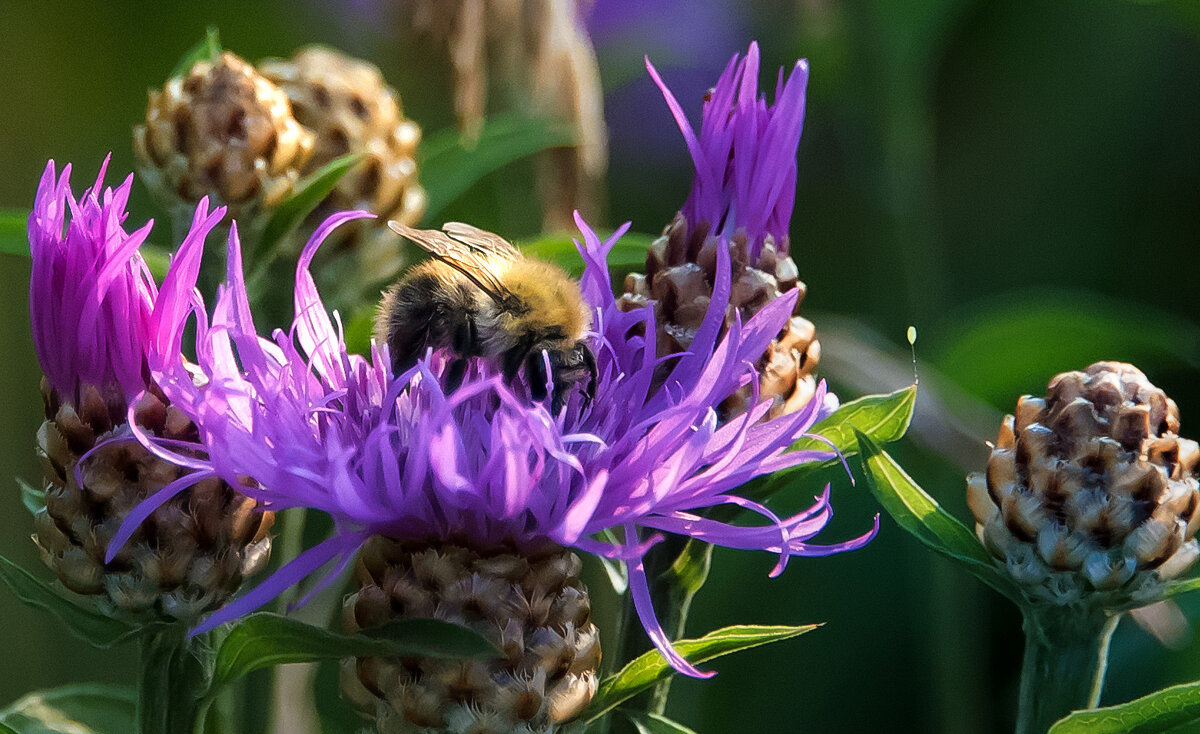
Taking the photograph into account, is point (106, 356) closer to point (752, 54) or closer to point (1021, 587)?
point (752, 54)

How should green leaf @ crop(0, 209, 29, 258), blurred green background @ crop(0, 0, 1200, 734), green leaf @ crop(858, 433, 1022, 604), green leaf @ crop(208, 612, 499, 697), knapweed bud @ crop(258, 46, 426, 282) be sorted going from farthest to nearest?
1. blurred green background @ crop(0, 0, 1200, 734)
2. knapweed bud @ crop(258, 46, 426, 282)
3. green leaf @ crop(0, 209, 29, 258)
4. green leaf @ crop(858, 433, 1022, 604)
5. green leaf @ crop(208, 612, 499, 697)

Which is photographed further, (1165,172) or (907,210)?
(1165,172)

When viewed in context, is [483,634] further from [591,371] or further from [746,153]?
[746,153]

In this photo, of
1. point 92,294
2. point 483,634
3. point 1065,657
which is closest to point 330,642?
point 483,634

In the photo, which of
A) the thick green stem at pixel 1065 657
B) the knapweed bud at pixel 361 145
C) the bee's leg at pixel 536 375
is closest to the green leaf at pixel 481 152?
the knapweed bud at pixel 361 145

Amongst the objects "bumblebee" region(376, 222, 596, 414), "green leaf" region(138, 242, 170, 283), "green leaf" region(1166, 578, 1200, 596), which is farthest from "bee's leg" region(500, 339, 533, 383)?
"green leaf" region(1166, 578, 1200, 596)

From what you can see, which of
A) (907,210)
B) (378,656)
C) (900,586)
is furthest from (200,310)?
(900,586)

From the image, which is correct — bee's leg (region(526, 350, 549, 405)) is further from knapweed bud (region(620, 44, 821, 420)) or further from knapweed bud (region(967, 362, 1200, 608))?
knapweed bud (region(967, 362, 1200, 608))
